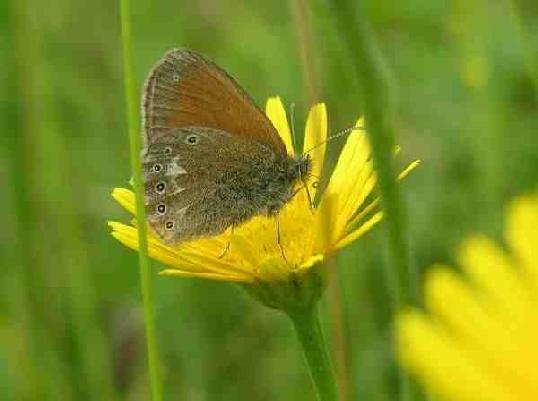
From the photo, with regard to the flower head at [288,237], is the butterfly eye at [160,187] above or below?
above

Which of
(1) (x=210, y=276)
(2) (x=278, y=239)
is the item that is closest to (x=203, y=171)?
(2) (x=278, y=239)

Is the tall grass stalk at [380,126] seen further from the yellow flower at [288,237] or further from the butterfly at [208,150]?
the butterfly at [208,150]

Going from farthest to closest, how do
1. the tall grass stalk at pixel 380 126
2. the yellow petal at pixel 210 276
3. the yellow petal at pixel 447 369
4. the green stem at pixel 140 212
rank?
the yellow petal at pixel 210 276
the green stem at pixel 140 212
the tall grass stalk at pixel 380 126
the yellow petal at pixel 447 369

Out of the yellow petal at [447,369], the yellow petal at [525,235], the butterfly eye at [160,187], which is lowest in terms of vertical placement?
the yellow petal at [447,369]

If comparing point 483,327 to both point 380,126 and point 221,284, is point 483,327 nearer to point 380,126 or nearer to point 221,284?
point 380,126

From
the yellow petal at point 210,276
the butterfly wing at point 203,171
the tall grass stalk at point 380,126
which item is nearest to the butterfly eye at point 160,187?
the butterfly wing at point 203,171

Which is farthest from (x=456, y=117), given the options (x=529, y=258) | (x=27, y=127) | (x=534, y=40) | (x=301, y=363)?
(x=529, y=258)

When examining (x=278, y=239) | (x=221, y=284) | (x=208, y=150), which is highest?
(x=208, y=150)

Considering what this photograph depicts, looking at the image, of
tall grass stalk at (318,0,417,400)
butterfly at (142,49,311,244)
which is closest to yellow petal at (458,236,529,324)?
tall grass stalk at (318,0,417,400)
